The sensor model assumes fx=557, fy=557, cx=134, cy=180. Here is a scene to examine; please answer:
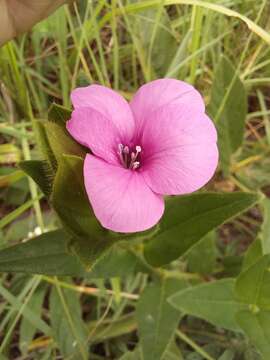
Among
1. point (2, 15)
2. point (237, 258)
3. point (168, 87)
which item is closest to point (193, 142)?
point (168, 87)

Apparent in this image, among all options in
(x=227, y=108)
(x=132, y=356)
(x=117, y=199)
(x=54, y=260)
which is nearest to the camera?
(x=117, y=199)

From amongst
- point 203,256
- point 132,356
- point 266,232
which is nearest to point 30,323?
point 132,356

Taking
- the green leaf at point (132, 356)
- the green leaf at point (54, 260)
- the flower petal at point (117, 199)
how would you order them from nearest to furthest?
the flower petal at point (117, 199), the green leaf at point (54, 260), the green leaf at point (132, 356)

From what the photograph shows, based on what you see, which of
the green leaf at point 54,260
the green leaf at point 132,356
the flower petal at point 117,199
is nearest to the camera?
the flower petal at point 117,199

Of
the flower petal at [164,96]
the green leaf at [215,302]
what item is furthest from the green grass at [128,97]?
the flower petal at [164,96]

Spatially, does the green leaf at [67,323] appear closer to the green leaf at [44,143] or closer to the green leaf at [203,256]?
the green leaf at [203,256]

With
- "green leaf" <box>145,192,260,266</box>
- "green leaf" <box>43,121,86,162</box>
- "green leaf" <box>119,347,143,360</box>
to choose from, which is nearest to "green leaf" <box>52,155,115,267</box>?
"green leaf" <box>43,121,86,162</box>

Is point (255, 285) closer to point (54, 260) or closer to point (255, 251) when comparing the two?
point (255, 251)
